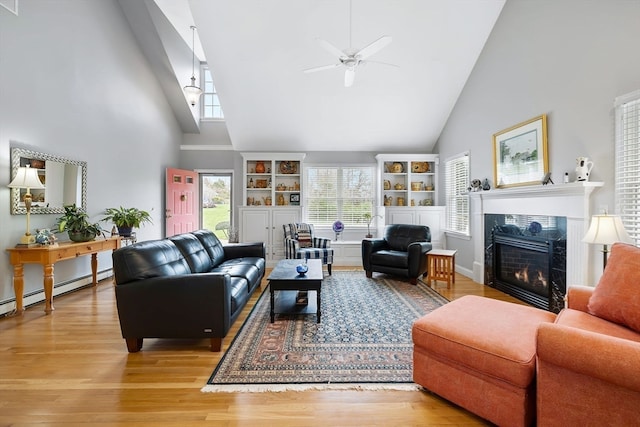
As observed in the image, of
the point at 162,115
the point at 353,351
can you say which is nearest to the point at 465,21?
the point at 353,351

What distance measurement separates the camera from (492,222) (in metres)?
4.53

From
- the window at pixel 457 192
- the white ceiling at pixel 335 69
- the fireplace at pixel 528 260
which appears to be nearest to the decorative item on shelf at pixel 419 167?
the white ceiling at pixel 335 69

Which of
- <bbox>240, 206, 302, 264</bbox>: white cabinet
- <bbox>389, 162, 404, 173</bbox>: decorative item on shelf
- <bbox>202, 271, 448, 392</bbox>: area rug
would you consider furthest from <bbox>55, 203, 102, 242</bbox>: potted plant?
<bbox>389, 162, 404, 173</bbox>: decorative item on shelf

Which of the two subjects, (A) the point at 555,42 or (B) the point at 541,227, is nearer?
(A) the point at 555,42

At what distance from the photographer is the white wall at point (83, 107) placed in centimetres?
343

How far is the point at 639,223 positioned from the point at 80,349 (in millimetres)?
4956

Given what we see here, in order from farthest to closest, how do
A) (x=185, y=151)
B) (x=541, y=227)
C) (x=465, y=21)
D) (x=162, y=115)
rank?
(x=185, y=151) → (x=162, y=115) → (x=465, y=21) → (x=541, y=227)

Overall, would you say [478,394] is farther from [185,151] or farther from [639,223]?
[185,151]

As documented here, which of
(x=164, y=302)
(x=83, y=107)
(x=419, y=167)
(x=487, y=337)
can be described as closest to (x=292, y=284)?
(x=164, y=302)

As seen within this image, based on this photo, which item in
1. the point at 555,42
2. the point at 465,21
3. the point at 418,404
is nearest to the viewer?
the point at 418,404

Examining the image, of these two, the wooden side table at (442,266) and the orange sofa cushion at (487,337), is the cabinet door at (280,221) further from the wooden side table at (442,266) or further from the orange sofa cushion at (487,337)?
the orange sofa cushion at (487,337)

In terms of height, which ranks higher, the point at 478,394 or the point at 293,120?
the point at 293,120

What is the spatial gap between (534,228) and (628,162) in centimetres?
126

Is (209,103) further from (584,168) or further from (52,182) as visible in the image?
(584,168)
